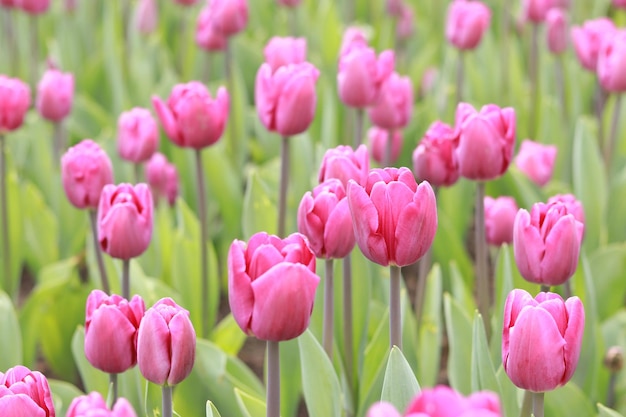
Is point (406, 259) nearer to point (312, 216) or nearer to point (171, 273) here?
point (312, 216)

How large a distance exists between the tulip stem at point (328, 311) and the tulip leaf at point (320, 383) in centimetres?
7

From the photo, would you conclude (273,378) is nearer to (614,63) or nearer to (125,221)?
(125,221)

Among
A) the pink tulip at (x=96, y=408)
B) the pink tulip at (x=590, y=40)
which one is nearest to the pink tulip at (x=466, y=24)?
the pink tulip at (x=590, y=40)

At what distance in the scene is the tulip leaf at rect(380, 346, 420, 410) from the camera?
1.15 m

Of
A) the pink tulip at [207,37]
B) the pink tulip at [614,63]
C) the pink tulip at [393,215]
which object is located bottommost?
the pink tulip at [393,215]

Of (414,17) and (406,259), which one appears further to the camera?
(414,17)

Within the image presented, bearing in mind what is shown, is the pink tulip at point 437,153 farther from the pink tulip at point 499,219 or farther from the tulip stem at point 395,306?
the tulip stem at point 395,306

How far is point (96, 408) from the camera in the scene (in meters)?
0.77

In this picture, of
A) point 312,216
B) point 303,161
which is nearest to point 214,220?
point 303,161

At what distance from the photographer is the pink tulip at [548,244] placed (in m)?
1.29

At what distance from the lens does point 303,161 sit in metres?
2.25

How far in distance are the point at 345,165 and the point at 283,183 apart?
0.41 metres

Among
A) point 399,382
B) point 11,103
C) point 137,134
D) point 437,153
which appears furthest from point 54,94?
point 399,382

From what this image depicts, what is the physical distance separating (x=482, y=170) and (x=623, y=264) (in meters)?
0.61
